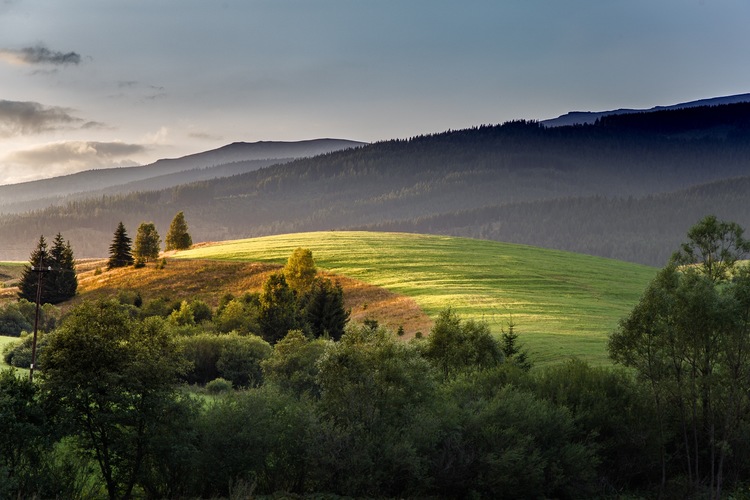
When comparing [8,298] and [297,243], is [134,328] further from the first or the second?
[297,243]

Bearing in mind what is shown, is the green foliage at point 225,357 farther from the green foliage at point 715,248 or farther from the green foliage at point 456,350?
the green foliage at point 715,248

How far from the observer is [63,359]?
104 ft

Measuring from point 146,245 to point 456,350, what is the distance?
98.1 metres

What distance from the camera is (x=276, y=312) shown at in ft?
275

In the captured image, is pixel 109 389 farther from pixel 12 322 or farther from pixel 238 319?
pixel 12 322

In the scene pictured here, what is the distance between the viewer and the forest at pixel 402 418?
104 feet

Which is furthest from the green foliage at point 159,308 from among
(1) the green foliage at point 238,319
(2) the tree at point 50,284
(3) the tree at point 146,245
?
(3) the tree at point 146,245

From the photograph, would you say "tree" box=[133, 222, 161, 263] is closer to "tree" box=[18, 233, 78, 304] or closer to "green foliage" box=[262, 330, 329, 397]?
"tree" box=[18, 233, 78, 304]

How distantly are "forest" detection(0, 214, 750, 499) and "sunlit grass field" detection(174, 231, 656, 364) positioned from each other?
44.4 feet

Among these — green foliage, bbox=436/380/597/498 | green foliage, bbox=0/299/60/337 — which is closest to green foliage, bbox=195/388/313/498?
green foliage, bbox=436/380/597/498

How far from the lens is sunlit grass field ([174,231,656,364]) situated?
70.3 meters

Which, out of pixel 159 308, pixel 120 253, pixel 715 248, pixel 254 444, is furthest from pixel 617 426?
pixel 120 253

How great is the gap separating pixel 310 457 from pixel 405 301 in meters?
62.6

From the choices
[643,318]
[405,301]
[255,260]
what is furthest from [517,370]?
[255,260]
